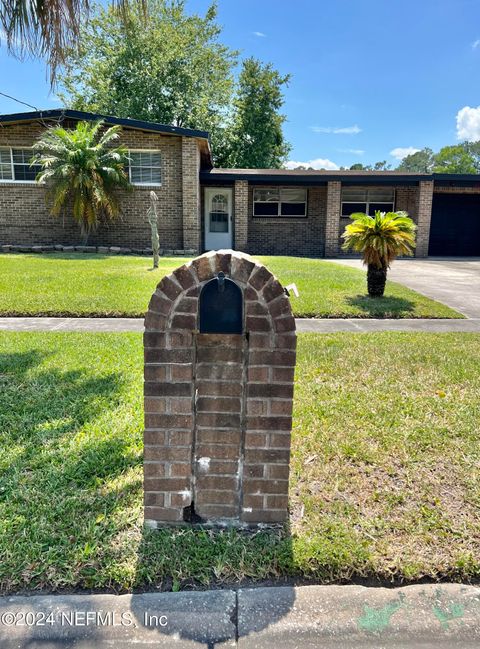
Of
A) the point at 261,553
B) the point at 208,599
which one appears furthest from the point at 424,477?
the point at 208,599

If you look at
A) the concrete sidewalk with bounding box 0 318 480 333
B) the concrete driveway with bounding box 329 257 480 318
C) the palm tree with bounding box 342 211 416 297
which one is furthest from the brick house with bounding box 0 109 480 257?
the concrete sidewalk with bounding box 0 318 480 333

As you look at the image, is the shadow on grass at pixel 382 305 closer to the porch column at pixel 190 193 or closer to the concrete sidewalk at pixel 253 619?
the concrete sidewalk at pixel 253 619

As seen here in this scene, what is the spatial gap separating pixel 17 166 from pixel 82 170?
3233 millimetres

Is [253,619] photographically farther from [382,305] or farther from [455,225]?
[455,225]

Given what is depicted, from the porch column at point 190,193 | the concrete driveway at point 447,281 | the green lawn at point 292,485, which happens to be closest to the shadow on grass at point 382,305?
the concrete driveway at point 447,281

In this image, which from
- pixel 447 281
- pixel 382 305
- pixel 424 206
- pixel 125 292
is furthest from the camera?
pixel 424 206

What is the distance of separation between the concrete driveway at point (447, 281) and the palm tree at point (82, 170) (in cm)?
903

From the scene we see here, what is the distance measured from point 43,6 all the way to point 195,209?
43.5 feet

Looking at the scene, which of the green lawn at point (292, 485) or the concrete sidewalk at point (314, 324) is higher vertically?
the concrete sidewalk at point (314, 324)

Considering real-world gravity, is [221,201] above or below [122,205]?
above

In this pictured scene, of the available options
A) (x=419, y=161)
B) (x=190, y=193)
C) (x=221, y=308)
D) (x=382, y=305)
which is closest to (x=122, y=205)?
(x=190, y=193)

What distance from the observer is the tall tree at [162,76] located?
→ 28.3 meters

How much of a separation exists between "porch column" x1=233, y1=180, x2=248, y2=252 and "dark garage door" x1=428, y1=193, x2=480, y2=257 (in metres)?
8.34

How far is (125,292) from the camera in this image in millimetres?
8336
